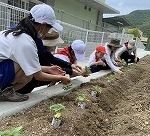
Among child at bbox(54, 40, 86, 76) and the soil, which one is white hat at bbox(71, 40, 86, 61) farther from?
the soil

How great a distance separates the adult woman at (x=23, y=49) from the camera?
3799mm

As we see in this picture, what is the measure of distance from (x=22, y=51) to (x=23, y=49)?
2cm

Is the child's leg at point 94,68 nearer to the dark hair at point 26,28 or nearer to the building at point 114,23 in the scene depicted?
the dark hair at point 26,28

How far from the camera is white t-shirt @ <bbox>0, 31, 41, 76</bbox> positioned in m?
3.78

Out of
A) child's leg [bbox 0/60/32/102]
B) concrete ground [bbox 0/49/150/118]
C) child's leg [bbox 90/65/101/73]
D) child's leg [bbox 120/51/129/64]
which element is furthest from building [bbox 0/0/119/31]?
child's leg [bbox 0/60/32/102]

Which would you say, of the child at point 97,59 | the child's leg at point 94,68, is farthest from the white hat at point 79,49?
the child's leg at point 94,68

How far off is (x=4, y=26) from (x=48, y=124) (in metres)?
4.21

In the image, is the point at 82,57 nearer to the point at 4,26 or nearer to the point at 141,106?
the point at 141,106

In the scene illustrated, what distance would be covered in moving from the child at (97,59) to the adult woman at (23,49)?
4.14m

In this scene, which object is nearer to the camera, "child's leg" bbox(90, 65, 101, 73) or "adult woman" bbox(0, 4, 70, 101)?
"adult woman" bbox(0, 4, 70, 101)

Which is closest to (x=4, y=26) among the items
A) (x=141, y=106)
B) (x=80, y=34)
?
(x=141, y=106)

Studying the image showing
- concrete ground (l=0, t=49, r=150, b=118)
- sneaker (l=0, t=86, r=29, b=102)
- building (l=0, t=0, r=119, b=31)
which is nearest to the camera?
concrete ground (l=0, t=49, r=150, b=118)

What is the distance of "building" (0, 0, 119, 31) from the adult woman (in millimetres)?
10599

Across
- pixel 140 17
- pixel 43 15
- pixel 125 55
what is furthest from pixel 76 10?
pixel 140 17
